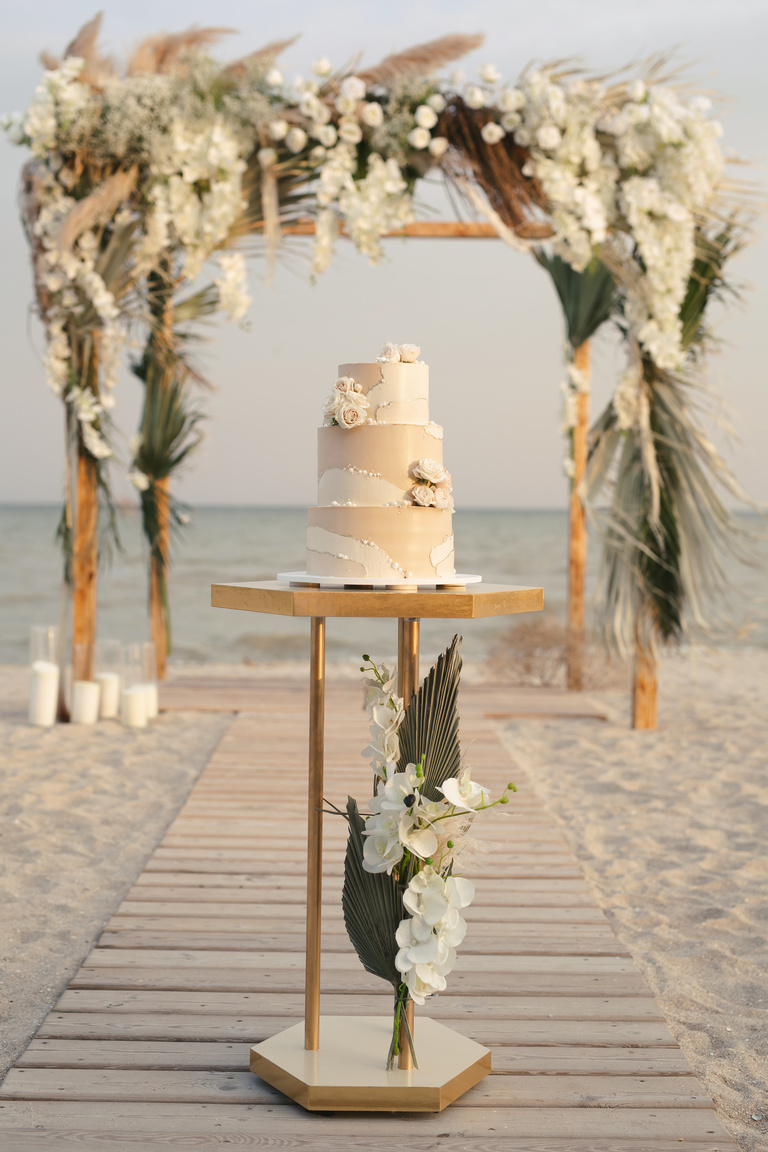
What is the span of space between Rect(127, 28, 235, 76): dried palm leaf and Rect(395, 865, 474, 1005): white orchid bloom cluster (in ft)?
16.8

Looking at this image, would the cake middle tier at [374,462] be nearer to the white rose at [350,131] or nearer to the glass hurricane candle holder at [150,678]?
the white rose at [350,131]

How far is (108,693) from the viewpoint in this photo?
6.02 m

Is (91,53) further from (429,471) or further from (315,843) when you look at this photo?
(315,843)

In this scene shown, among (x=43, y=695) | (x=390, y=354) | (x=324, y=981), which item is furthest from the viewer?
(x=43, y=695)

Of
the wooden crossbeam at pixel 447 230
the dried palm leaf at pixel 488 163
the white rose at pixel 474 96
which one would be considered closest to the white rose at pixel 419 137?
the dried palm leaf at pixel 488 163

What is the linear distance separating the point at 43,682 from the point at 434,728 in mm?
4536

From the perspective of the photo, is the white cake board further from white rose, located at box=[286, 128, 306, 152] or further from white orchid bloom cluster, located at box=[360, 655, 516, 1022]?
white rose, located at box=[286, 128, 306, 152]

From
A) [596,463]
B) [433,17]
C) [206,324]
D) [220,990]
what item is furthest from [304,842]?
[433,17]

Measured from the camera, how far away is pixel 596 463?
5.62 m

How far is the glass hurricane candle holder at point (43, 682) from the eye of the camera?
577cm

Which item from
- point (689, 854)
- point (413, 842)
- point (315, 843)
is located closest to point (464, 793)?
point (413, 842)

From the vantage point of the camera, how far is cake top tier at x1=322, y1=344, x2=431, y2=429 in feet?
6.12

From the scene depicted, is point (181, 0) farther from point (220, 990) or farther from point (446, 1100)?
point (446, 1100)

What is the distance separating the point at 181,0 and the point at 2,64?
2.88 m
